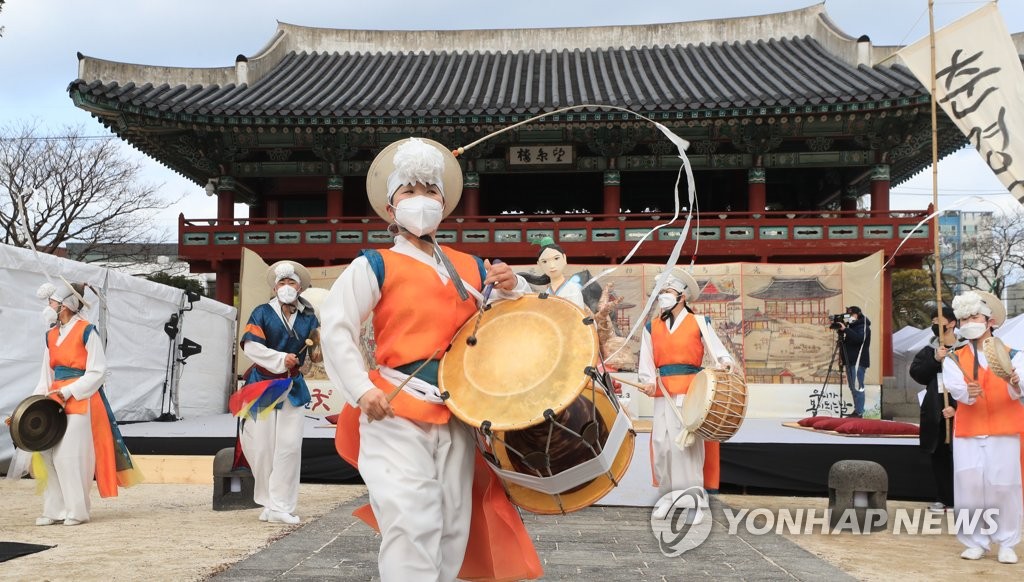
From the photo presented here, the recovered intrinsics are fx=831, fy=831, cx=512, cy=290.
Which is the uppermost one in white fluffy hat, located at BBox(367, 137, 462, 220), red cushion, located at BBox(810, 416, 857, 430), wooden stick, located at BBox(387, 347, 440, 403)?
white fluffy hat, located at BBox(367, 137, 462, 220)

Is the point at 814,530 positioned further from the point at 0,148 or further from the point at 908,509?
the point at 0,148

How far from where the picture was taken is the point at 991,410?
4941 mm

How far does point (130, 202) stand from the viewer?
2489cm

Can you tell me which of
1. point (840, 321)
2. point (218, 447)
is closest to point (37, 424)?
point (218, 447)

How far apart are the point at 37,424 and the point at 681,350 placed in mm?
4519

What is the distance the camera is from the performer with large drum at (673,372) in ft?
20.1

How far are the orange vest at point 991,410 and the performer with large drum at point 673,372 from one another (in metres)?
1.57

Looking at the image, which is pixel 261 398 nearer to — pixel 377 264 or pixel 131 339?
pixel 377 264

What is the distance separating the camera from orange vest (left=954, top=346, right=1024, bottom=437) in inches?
193

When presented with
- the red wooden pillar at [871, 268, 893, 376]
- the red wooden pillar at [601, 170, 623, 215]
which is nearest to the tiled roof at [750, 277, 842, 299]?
the red wooden pillar at [871, 268, 893, 376]

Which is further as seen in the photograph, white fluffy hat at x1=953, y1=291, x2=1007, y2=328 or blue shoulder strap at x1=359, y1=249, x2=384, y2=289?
white fluffy hat at x1=953, y1=291, x2=1007, y2=328

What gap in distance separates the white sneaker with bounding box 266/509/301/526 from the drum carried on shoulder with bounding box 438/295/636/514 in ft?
10.8

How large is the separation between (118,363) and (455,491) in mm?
9487

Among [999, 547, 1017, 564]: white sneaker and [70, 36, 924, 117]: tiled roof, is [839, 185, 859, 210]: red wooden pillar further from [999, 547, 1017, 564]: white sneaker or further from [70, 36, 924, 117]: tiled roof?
[999, 547, 1017, 564]: white sneaker
